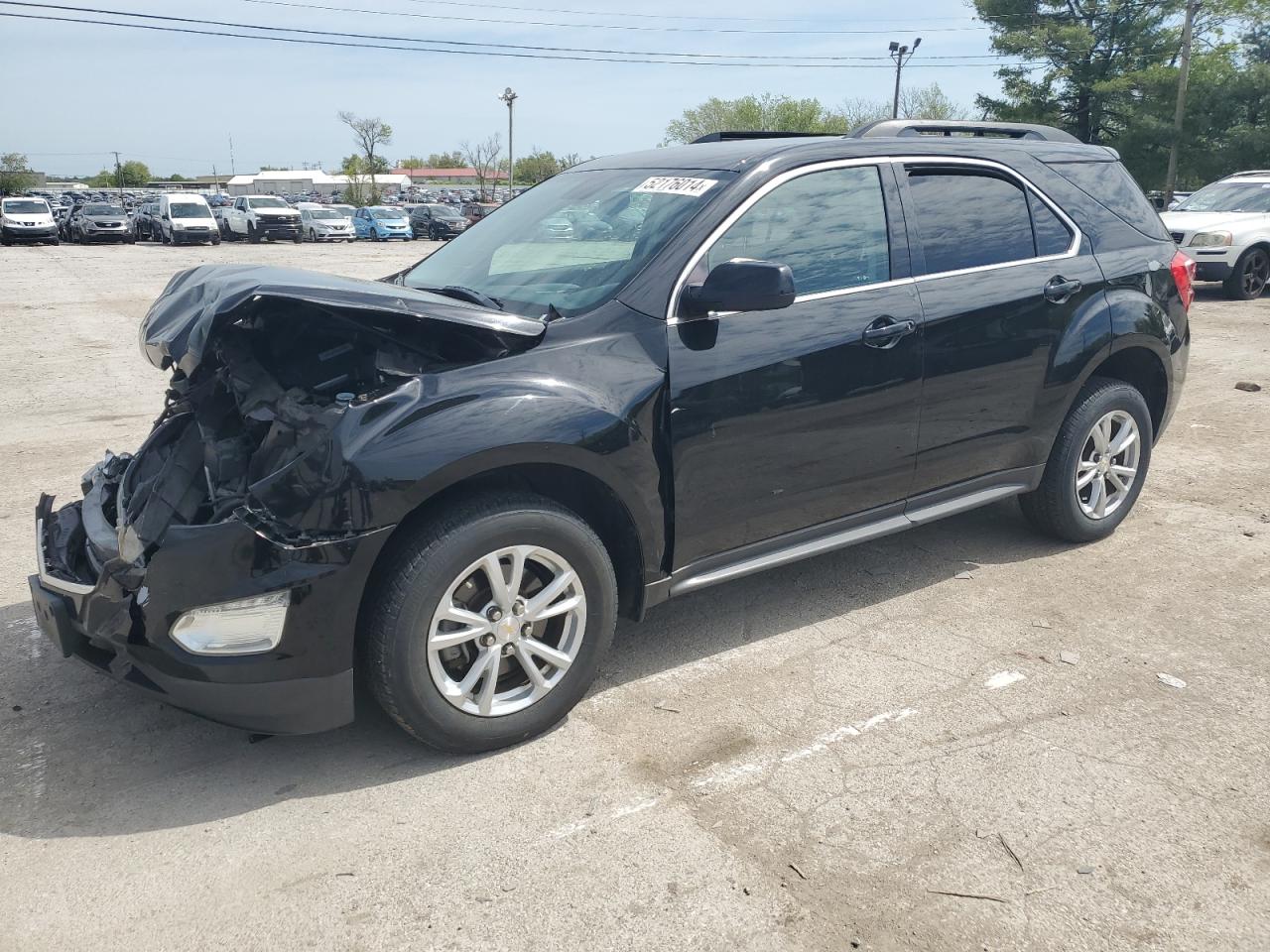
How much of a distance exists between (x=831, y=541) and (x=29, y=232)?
38156 mm

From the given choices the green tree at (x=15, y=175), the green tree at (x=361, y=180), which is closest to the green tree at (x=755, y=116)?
the green tree at (x=361, y=180)

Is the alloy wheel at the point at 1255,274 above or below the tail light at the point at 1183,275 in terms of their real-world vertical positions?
below

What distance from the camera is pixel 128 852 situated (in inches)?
109

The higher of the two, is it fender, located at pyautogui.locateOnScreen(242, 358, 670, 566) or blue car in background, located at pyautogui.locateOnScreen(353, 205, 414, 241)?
blue car in background, located at pyautogui.locateOnScreen(353, 205, 414, 241)

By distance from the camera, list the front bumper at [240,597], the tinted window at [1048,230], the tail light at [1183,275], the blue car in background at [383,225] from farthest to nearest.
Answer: the blue car in background at [383,225], the tail light at [1183,275], the tinted window at [1048,230], the front bumper at [240,597]

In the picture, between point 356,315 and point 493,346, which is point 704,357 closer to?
point 493,346

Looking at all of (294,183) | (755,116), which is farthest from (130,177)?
(755,116)

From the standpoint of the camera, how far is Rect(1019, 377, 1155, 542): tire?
4.74 m

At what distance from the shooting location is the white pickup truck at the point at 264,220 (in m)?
38.0

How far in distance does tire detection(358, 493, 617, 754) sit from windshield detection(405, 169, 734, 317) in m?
0.82

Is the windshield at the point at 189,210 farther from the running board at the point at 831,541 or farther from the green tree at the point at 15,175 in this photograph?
the green tree at the point at 15,175

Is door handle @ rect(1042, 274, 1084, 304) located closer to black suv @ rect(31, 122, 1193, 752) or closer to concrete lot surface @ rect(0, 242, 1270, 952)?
black suv @ rect(31, 122, 1193, 752)

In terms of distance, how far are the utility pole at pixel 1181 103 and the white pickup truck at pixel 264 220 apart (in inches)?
1201

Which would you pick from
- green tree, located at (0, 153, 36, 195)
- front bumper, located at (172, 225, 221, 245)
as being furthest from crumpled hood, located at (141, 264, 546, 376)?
green tree, located at (0, 153, 36, 195)
